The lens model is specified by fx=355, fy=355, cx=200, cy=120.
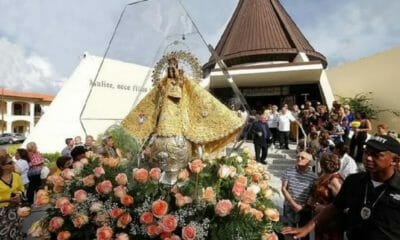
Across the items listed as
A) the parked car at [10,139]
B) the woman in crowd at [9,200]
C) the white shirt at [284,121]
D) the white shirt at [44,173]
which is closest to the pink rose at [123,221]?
the woman in crowd at [9,200]

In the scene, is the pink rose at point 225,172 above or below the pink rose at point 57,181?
above

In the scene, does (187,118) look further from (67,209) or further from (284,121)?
(284,121)

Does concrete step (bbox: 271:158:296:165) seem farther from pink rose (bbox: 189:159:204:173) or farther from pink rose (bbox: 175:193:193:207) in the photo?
pink rose (bbox: 175:193:193:207)

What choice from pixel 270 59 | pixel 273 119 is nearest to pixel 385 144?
pixel 273 119

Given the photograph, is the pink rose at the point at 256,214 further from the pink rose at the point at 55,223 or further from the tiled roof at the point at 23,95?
the tiled roof at the point at 23,95

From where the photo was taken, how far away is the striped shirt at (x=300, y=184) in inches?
161

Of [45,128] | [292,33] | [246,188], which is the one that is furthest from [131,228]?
[292,33]

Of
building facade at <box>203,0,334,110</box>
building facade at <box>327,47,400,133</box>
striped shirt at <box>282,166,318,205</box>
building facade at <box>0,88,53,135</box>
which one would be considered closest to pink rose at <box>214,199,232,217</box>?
striped shirt at <box>282,166,318,205</box>

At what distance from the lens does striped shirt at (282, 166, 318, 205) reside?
13.4 feet

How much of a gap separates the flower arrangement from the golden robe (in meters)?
0.61

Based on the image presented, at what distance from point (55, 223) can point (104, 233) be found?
0.48 meters

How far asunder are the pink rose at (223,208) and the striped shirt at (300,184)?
1997mm

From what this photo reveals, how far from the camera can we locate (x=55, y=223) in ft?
8.54

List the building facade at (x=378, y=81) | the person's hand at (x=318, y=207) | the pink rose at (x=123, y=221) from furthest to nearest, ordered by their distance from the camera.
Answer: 1. the building facade at (x=378, y=81)
2. the person's hand at (x=318, y=207)
3. the pink rose at (x=123, y=221)
